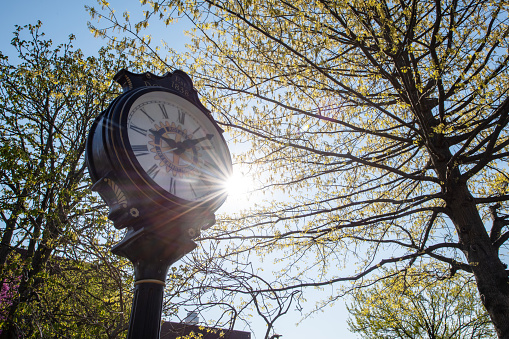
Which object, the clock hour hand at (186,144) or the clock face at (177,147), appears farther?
the clock hour hand at (186,144)

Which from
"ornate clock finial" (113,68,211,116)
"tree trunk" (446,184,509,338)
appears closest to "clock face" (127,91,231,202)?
"ornate clock finial" (113,68,211,116)

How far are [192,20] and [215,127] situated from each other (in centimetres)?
160

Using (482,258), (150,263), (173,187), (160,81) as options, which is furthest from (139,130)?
(482,258)

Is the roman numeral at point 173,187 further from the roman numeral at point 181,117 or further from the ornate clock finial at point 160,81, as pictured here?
the ornate clock finial at point 160,81

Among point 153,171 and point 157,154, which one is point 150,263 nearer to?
point 153,171

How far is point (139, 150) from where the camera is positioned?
2053 mm

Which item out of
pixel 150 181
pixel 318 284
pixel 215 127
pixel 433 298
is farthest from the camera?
pixel 433 298

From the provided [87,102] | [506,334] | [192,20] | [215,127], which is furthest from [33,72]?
[506,334]

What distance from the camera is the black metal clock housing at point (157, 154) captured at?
194cm

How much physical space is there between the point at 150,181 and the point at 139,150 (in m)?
0.21

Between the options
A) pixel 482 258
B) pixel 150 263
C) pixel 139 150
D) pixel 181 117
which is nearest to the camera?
pixel 150 263

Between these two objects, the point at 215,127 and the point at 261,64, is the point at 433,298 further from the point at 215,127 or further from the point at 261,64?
the point at 215,127

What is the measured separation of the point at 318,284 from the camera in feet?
14.3

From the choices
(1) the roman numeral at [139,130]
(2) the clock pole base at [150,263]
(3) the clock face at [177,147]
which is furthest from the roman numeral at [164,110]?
(2) the clock pole base at [150,263]
